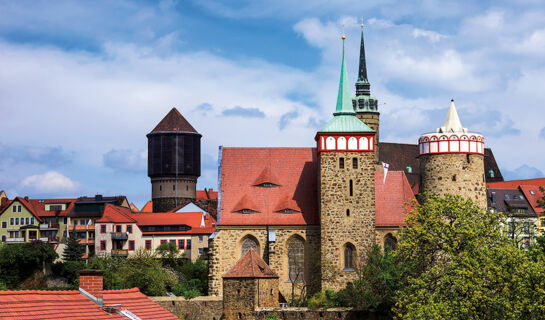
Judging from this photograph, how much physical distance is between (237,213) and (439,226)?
62.1 ft

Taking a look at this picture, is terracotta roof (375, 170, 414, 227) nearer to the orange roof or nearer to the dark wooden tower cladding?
the dark wooden tower cladding

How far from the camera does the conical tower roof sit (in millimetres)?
52312

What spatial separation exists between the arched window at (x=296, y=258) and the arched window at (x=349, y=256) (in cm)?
263

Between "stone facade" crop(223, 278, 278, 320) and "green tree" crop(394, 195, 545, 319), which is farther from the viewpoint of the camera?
"stone facade" crop(223, 278, 278, 320)

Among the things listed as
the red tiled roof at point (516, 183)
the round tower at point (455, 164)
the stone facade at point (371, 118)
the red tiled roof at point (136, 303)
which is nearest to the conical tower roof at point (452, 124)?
the round tower at point (455, 164)

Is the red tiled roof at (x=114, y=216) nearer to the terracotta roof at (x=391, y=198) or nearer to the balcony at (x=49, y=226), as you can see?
the balcony at (x=49, y=226)

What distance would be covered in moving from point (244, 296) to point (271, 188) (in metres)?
9.64

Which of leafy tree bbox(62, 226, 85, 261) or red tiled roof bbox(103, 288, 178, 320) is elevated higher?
leafy tree bbox(62, 226, 85, 261)

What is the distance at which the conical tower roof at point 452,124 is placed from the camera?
2060 inches

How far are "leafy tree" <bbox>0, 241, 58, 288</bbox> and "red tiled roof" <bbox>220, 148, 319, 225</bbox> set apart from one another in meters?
22.7

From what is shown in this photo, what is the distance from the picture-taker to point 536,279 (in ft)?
101

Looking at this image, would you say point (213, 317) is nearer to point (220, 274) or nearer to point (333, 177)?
point (220, 274)

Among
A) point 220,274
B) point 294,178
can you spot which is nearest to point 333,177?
point 294,178

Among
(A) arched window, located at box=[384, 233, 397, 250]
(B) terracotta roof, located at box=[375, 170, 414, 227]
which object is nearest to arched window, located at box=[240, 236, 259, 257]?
(B) terracotta roof, located at box=[375, 170, 414, 227]
